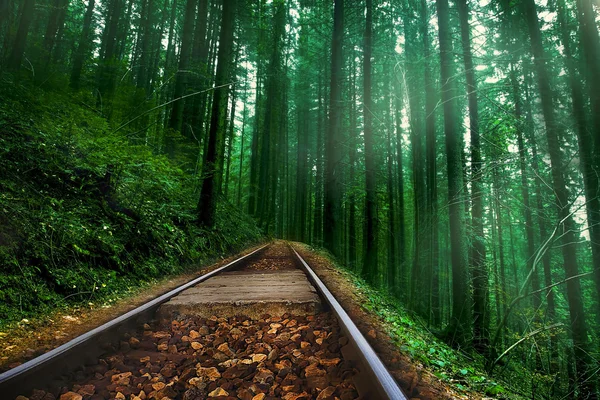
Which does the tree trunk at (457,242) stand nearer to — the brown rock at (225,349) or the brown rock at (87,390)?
the brown rock at (225,349)

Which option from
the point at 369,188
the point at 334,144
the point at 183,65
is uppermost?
the point at 183,65

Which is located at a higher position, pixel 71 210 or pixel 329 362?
pixel 71 210

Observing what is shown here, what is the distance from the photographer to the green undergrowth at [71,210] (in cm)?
412

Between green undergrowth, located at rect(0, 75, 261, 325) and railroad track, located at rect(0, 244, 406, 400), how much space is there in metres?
1.67

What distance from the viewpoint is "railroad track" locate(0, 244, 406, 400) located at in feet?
6.95

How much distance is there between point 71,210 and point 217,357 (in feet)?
14.3

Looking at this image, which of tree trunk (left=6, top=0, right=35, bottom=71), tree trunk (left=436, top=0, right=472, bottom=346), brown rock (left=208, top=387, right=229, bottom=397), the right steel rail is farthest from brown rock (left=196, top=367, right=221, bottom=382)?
tree trunk (left=6, top=0, right=35, bottom=71)

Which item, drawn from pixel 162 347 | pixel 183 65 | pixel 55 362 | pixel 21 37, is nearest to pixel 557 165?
pixel 162 347

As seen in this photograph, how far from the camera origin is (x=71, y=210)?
538cm

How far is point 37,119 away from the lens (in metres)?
5.72

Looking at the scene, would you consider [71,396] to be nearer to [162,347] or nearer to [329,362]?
[162,347]

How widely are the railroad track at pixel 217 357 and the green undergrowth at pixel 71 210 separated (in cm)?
167

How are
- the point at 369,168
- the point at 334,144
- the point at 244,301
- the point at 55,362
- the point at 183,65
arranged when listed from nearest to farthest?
the point at 55,362 → the point at 244,301 → the point at 369,168 → the point at 183,65 → the point at 334,144

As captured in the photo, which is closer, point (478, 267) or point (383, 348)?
point (383, 348)
